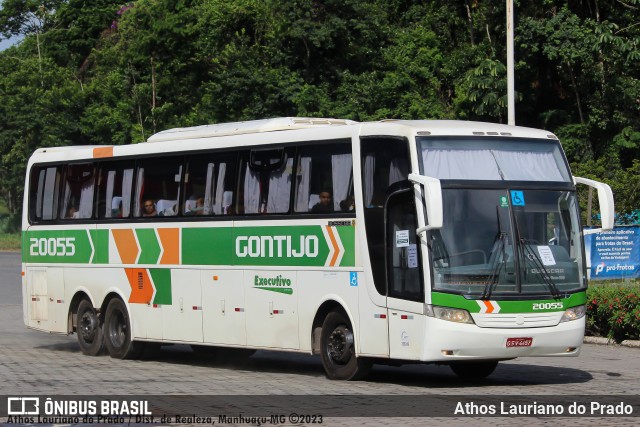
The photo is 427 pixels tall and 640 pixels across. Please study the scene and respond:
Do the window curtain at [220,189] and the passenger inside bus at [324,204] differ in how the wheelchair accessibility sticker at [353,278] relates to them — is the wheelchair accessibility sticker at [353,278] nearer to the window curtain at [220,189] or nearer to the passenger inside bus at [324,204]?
the passenger inside bus at [324,204]

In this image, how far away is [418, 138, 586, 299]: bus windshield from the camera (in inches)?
572

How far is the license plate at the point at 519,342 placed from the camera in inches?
573

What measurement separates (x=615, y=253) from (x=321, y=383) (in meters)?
12.4

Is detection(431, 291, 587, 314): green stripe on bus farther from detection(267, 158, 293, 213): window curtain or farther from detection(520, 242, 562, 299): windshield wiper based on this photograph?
detection(267, 158, 293, 213): window curtain

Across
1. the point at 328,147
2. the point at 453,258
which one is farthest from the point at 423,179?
the point at 328,147

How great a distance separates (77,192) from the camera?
21.4m

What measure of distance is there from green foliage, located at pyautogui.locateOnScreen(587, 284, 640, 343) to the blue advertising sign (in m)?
4.19

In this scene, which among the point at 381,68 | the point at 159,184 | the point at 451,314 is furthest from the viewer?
the point at 381,68

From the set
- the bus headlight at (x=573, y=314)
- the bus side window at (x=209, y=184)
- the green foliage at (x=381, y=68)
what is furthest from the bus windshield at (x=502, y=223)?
the green foliage at (x=381, y=68)

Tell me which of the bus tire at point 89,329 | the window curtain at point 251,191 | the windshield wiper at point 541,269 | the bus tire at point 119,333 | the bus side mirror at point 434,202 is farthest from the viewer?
the bus tire at point 89,329

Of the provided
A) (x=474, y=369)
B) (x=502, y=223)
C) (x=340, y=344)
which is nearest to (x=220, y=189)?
(x=340, y=344)

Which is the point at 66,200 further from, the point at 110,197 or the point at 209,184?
the point at 209,184

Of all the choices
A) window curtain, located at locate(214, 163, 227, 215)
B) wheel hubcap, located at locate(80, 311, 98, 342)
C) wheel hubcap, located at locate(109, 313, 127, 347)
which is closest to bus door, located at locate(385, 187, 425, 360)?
window curtain, located at locate(214, 163, 227, 215)

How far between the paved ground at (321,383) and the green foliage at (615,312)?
355mm
